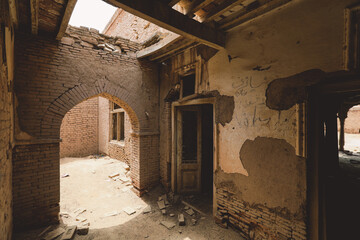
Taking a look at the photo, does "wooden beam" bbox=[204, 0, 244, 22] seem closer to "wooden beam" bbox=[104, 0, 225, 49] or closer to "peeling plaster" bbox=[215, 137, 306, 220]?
"wooden beam" bbox=[104, 0, 225, 49]

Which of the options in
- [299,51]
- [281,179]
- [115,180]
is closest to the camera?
[299,51]

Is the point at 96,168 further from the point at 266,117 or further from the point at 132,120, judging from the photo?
the point at 266,117

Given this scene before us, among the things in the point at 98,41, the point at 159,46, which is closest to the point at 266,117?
the point at 159,46

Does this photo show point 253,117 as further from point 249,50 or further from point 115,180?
point 115,180

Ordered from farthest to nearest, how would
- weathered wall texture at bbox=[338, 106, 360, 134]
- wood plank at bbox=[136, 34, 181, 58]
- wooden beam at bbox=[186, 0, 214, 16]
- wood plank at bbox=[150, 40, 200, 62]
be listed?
1. weathered wall texture at bbox=[338, 106, 360, 134]
2. wood plank at bbox=[150, 40, 200, 62]
3. wood plank at bbox=[136, 34, 181, 58]
4. wooden beam at bbox=[186, 0, 214, 16]

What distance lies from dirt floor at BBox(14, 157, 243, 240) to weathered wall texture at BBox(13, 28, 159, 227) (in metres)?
0.57

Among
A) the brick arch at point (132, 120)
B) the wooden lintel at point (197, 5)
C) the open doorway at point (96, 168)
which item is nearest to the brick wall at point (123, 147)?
the open doorway at point (96, 168)

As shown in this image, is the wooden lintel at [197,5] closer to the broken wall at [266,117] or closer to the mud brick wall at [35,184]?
the broken wall at [266,117]

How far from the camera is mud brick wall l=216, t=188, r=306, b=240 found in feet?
8.73

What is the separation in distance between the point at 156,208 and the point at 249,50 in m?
4.51

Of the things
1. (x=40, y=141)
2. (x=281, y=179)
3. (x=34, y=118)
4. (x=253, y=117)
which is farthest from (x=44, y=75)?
(x=281, y=179)

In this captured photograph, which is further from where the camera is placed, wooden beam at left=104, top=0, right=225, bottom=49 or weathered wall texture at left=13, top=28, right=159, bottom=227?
weathered wall texture at left=13, top=28, right=159, bottom=227

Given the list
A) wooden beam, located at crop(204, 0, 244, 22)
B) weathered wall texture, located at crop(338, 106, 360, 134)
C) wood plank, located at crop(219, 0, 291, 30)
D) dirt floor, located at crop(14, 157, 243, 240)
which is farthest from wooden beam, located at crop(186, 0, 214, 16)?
weathered wall texture, located at crop(338, 106, 360, 134)

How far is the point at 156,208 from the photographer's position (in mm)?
4598
